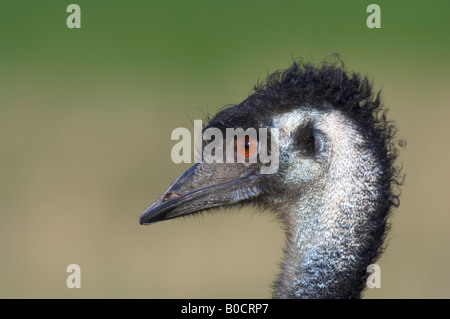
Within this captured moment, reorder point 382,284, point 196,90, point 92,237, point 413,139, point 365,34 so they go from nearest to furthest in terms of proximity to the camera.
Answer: point 382,284 < point 92,237 < point 413,139 < point 196,90 < point 365,34

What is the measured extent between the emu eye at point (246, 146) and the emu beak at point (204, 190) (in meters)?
0.10

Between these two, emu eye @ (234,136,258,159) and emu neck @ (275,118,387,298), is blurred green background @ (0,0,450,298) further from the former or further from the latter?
emu neck @ (275,118,387,298)

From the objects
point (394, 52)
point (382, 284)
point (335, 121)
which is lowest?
point (382, 284)

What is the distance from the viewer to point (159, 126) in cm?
1363

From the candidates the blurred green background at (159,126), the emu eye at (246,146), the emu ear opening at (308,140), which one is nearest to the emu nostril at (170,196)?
the emu eye at (246,146)

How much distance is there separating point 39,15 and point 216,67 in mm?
3138

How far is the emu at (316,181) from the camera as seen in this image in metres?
5.29

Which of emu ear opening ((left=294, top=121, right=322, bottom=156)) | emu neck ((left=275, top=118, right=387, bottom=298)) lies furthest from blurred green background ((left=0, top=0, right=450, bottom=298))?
emu neck ((left=275, top=118, right=387, bottom=298))

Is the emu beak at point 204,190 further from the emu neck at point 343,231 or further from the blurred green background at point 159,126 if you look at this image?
the blurred green background at point 159,126

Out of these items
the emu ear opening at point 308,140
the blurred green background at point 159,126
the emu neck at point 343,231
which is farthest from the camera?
the blurred green background at point 159,126

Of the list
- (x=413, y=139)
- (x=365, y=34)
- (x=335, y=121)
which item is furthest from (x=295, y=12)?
(x=335, y=121)

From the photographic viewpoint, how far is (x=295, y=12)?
56.8 ft

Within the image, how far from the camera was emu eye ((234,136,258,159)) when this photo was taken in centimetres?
552

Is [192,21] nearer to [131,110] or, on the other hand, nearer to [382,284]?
[131,110]
